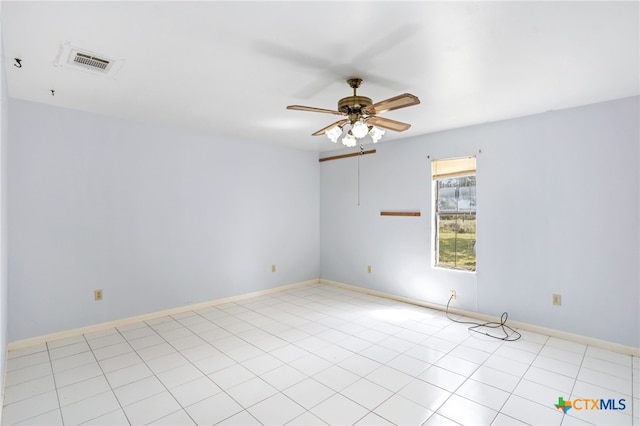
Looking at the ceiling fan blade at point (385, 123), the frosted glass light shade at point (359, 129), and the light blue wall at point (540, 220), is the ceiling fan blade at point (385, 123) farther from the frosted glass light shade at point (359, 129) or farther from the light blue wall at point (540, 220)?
the light blue wall at point (540, 220)

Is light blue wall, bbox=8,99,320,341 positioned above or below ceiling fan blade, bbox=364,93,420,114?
below

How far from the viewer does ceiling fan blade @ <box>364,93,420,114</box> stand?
219 cm

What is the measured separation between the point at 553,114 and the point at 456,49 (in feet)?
6.57

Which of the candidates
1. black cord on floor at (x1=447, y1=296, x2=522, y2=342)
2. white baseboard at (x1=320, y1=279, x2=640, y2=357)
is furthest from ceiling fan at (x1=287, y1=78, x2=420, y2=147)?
white baseboard at (x1=320, y1=279, x2=640, y2=357)

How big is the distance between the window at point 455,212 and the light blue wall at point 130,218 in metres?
2.40

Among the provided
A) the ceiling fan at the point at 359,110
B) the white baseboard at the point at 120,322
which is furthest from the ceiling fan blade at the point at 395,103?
the white baseboard at the point at 120,322

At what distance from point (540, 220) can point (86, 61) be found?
14.4ft

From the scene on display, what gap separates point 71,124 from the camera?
336cm

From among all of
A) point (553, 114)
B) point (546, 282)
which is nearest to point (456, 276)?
point (546, 282)

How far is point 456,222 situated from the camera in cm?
421

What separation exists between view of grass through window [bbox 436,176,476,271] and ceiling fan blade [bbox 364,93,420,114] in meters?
2.17

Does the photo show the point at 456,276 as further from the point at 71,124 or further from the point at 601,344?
the point at 71,124

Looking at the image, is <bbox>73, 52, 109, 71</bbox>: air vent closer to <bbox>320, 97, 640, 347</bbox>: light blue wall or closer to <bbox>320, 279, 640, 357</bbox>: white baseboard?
<bbox>320, 97, 640, 347</bbox>: light blue wall

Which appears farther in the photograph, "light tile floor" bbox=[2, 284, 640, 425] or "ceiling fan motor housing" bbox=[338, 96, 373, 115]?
"ceiling fan motor housing" bbox=[338, 96, 373, 115]
